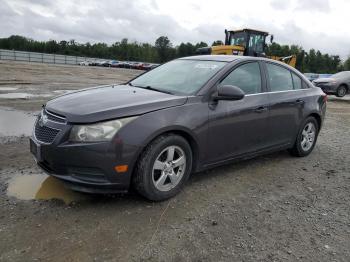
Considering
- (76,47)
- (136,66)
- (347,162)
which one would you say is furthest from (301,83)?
(76,47)

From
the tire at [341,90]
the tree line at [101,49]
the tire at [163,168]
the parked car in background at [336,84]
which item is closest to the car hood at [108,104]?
the tire at [163,168]

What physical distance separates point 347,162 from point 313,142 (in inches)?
24.1

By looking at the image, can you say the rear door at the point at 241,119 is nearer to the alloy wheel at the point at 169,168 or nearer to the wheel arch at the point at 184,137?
the wheel arch at the point at 184,137

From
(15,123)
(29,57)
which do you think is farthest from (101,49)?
(15,123)

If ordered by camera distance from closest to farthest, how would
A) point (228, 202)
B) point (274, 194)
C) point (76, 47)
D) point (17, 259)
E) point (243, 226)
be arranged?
point (17, 259)
point (243, 226)
point (228, 202)
point (274, 194)
point (76, 47)

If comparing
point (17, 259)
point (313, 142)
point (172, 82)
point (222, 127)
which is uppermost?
point (172, 82)

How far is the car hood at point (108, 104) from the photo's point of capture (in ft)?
11.6

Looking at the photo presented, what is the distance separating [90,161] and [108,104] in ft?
2.08

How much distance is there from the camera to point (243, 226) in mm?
3520

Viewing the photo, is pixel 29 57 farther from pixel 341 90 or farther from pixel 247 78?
pixel 247 78

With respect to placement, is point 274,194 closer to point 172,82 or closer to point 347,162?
point 172,82

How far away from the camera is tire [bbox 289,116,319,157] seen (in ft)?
19.1

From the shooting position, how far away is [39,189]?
4055 mm

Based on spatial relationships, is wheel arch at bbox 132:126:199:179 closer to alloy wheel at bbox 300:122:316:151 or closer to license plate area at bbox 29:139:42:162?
license plate area at bbox 29:139:42:162
